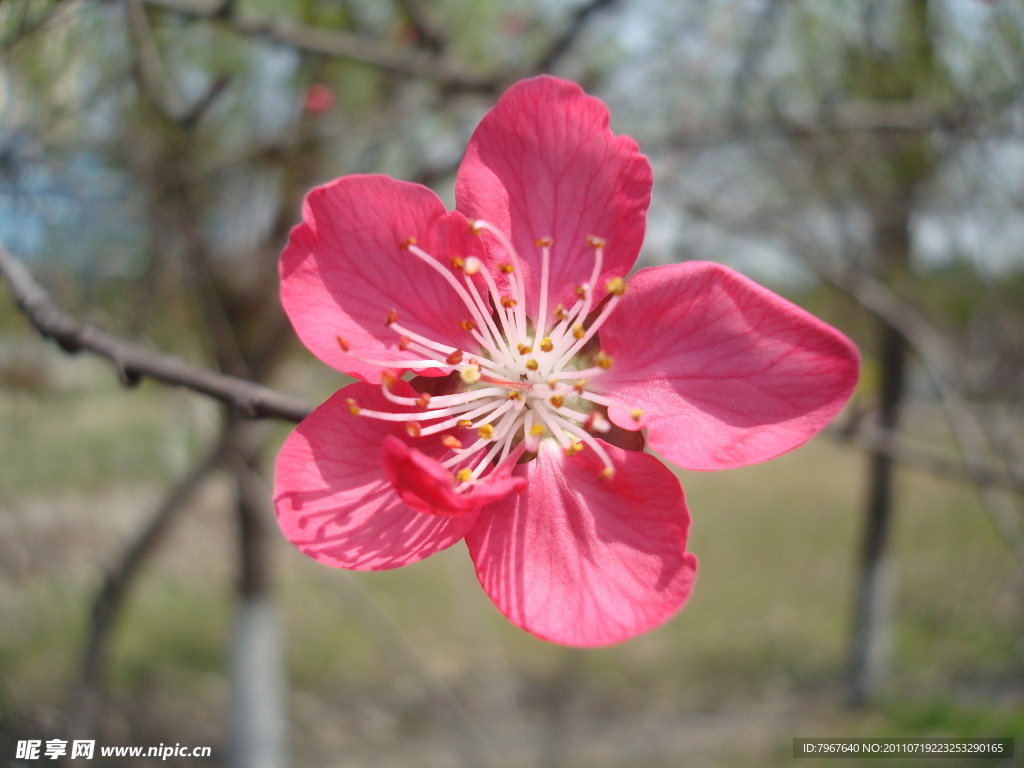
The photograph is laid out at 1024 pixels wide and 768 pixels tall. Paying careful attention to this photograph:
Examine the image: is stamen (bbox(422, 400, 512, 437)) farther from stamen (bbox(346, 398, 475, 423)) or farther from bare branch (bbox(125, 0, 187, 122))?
bare branch (bbox(125, 0, 187, 122))

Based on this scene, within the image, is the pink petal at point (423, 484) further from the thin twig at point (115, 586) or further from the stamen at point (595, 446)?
the thin twig at point (115, 586)

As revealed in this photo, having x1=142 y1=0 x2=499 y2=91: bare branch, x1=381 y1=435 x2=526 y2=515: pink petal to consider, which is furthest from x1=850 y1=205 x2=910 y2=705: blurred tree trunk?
x1=381 y1=435 x2=526 y2=515: pink petal

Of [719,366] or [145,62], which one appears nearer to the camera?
[719,366]

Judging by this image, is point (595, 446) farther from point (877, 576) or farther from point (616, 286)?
point (877, 576)

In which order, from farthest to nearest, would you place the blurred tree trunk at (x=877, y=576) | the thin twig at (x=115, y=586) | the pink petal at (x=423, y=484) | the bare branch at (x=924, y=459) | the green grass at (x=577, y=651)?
the blurred tree trunk at (x=877, y=576), the green grass at (x=577, y=651), the thin twig at (x=115, y=586), the bare branch at (x=924, y=459), the pink petal at (x=423, y=484)

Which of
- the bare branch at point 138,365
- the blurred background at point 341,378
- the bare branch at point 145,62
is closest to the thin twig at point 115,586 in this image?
the blurred background at point 341,378

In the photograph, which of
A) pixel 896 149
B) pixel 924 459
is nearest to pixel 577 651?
pixel 924 459
